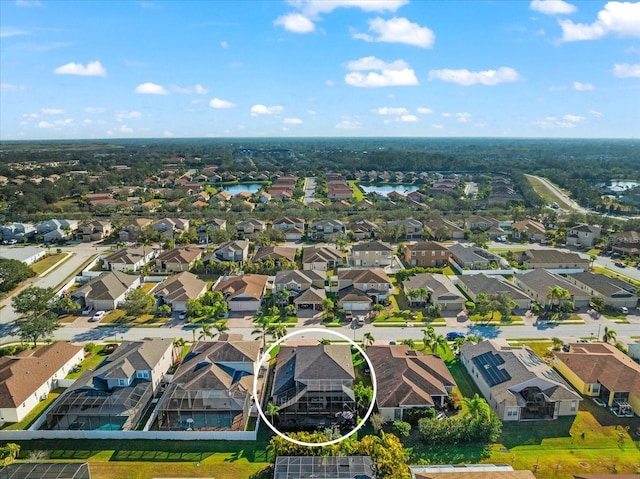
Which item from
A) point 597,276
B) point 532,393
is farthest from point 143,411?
point 597,276

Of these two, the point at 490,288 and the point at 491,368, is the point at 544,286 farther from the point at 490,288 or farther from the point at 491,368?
the point at 491,368

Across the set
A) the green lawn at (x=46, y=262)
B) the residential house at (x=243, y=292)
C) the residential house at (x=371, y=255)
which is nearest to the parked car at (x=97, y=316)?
the residential house at (x=243, y=292)

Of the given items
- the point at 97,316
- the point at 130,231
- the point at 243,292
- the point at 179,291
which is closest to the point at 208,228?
the point at 130,231

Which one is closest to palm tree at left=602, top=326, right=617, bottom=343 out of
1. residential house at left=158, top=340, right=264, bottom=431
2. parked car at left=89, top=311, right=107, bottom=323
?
residential house at left=158, top=340, right=264, bottom=431

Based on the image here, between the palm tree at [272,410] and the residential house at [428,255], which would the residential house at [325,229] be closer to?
the residential house at [428,255]

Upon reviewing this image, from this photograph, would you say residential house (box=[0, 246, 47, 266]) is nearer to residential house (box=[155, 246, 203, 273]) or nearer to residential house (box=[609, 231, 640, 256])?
residential house (box=[155, 246, 203, 273])
